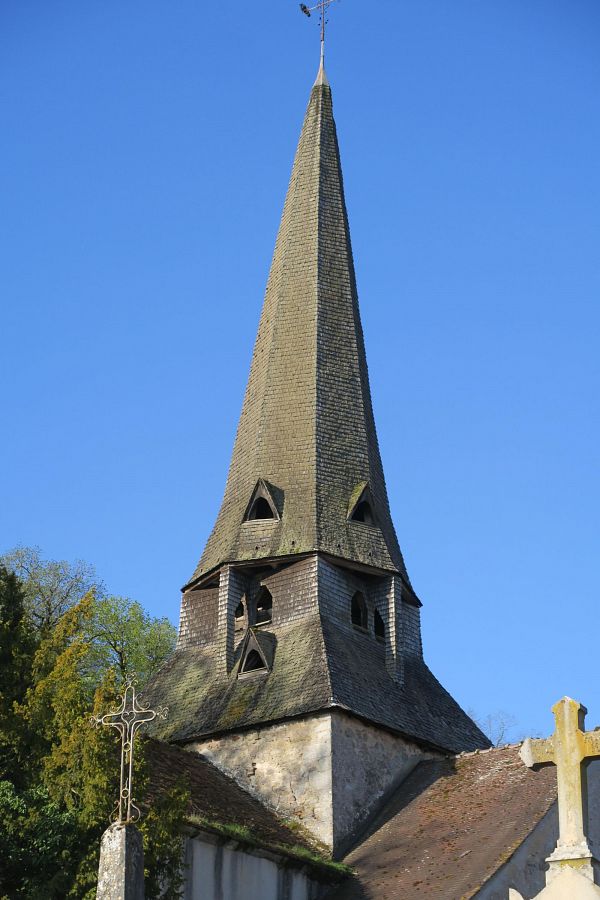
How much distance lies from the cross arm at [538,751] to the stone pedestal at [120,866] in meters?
3.06

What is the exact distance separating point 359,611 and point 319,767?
167 inches

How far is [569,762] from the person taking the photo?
11234 mm

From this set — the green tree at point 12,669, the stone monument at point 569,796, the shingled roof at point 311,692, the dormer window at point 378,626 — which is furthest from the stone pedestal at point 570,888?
the dormer window at point 378,626

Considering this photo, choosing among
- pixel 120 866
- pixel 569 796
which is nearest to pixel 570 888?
pixel 569 796

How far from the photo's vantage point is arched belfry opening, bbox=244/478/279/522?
28.8 m

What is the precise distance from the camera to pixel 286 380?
30594 millimetres

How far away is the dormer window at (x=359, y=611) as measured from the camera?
2814 centimetres

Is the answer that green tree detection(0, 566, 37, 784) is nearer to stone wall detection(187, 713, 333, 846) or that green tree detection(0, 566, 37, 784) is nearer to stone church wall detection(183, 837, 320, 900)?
stone church wall detection(183, 837, 320, 900)

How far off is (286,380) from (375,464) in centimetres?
245

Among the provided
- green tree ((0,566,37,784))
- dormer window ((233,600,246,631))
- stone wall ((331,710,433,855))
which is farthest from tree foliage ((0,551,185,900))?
dormer window ((233,600,246,631))

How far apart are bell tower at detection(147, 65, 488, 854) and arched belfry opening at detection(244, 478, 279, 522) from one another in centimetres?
3

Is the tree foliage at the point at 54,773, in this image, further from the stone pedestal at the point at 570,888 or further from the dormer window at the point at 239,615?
the dormer window at the point at 239,615

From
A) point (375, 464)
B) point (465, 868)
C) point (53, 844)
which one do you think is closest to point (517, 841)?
point (465, 868)

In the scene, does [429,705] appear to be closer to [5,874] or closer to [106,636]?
[106,636]
